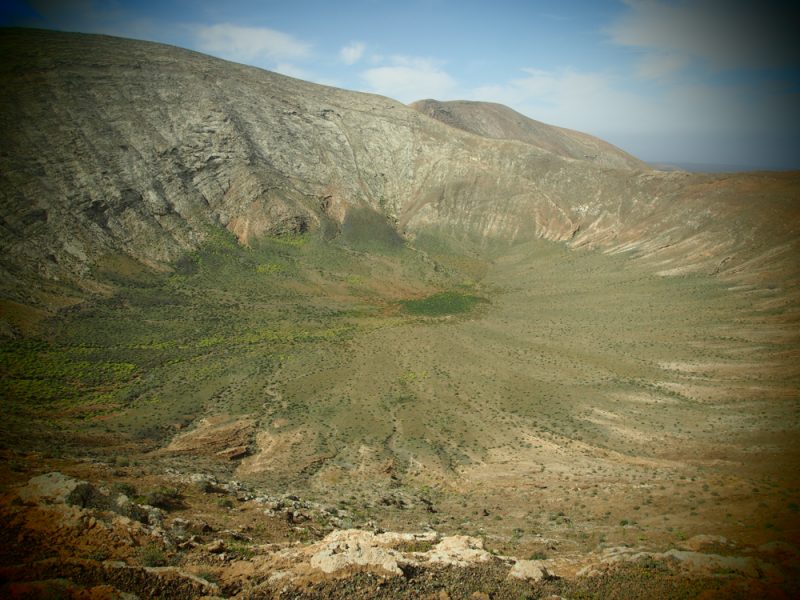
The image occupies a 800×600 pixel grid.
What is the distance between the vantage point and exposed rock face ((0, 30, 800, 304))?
172ft

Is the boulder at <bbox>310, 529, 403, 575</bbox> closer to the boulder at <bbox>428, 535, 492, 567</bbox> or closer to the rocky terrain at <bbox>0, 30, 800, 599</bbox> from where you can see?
the rocky terrain at <bbox>0, 30, 800, 599</bbox>

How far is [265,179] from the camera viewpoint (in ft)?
235

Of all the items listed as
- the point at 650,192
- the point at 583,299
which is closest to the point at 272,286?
the point at 583,299

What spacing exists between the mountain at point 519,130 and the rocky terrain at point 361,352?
4699cm

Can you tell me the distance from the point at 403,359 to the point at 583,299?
26.2 meters

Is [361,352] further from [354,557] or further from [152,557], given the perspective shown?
[152,557]

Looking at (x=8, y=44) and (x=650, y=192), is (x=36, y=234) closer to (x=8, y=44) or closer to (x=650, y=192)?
(x=8, y=44)

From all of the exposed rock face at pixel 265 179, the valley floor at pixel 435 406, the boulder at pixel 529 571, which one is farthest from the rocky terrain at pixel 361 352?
the exposed rock face at pixel 265 179

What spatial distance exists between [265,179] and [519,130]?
97.6 metres

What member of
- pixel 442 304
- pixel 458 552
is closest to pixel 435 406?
pixel 458 552

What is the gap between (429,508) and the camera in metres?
21.2

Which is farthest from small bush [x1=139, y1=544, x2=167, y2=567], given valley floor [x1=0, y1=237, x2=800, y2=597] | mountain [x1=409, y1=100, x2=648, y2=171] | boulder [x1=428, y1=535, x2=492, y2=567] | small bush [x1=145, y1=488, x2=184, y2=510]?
mountain [x1=409, y1=100, x2=648, y2=171]

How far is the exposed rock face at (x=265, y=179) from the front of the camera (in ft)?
172

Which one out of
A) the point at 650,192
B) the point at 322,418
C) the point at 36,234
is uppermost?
the point at 650,192
